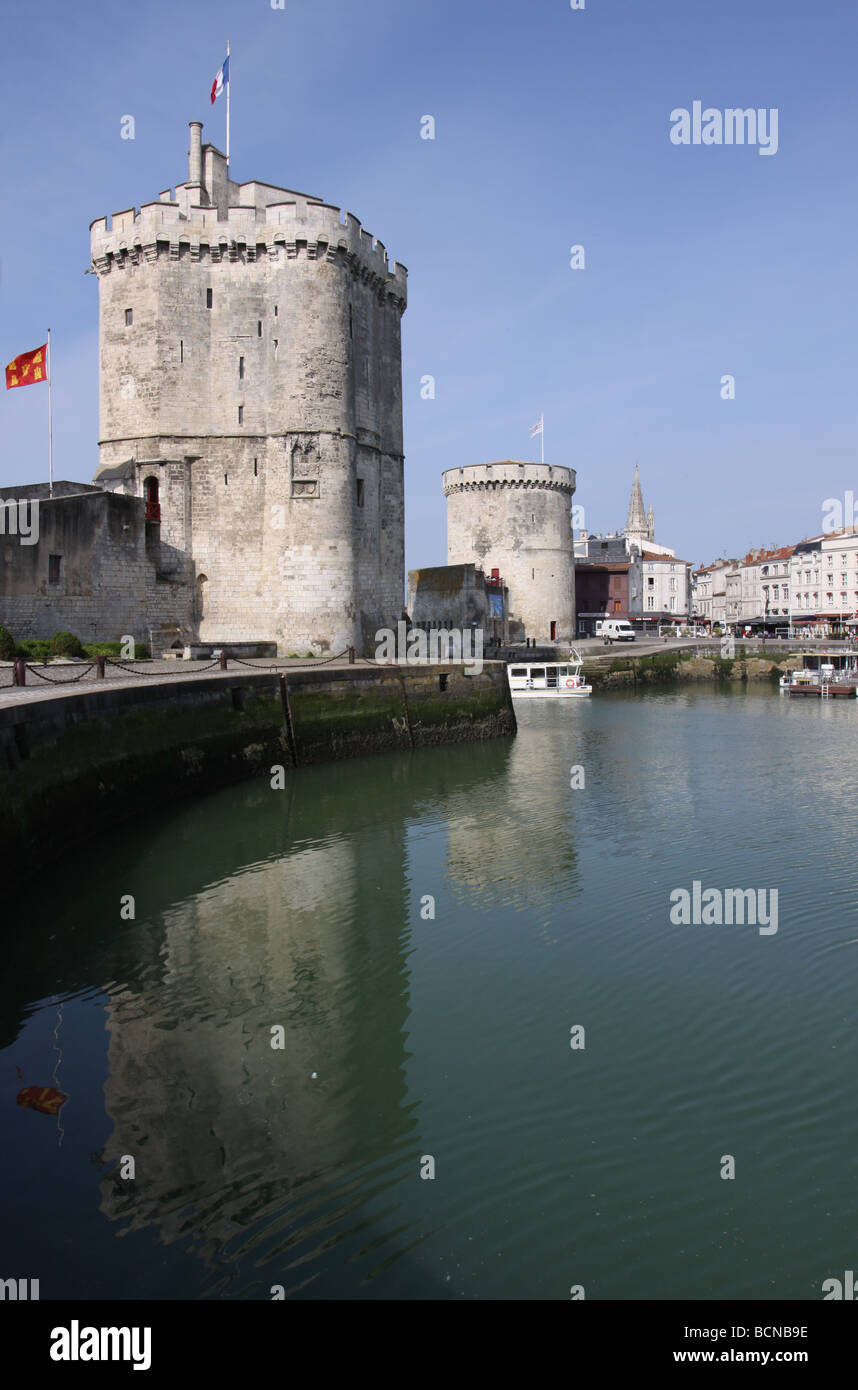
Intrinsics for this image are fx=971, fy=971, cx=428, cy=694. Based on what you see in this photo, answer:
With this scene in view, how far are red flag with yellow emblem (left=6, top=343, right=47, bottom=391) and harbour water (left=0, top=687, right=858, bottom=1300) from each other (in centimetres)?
1630

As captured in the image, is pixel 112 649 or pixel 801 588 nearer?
pixel 112 649

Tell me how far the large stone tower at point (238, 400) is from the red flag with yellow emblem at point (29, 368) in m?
6.67

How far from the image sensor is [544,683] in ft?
159

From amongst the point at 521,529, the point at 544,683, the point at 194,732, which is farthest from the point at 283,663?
the point at 521,529

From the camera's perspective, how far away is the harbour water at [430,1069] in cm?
609

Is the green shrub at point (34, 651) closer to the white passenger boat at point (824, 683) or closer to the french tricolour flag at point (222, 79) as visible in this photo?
the french tricolour flag at point (222, 79)

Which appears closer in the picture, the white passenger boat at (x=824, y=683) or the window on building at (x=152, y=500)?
the window on building at (x=152, y=500)

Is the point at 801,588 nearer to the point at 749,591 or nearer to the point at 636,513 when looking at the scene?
the point at 749,591

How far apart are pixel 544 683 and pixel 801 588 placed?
54.3 m

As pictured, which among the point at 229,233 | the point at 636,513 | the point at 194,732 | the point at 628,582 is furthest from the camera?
the point at 636,513

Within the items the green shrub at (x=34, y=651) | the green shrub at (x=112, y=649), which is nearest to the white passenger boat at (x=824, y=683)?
the green shrub at (x=112, y=649)

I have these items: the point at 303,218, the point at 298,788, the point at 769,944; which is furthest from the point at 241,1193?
the point at 303,218
